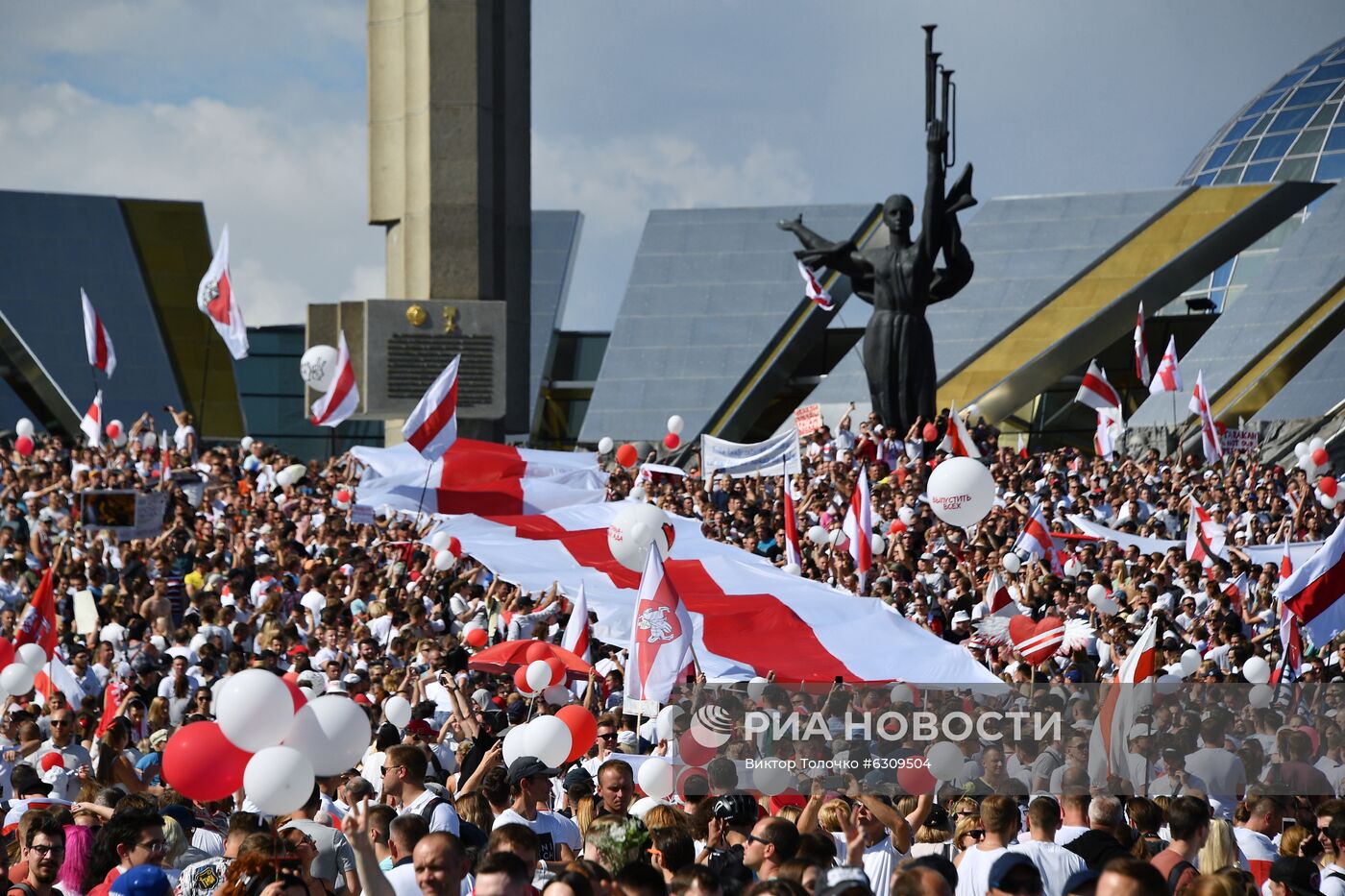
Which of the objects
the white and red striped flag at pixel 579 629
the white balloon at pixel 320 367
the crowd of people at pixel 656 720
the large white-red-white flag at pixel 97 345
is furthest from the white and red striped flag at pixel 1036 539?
the large white-red-white flag at pixel 97 345

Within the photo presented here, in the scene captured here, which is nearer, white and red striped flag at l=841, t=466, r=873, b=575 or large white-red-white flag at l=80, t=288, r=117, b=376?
white and red striped flag at l=841, t=466, r=873, b=575

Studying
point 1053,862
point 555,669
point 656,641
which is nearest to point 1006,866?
point 1053,862

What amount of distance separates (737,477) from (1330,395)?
13.0 metres

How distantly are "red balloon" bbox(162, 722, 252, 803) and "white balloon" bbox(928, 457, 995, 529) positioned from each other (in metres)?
8.64

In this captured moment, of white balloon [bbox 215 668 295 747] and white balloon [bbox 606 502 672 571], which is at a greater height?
white balloon [bbox 606 502 672 571]

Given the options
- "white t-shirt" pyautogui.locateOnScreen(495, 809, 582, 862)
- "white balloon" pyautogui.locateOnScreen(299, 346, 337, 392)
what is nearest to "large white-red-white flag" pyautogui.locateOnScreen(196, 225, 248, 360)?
"white balloon" pyautogui.locateOnScreen(299, 346, 337, 392)

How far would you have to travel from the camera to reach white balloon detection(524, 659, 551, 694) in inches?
465

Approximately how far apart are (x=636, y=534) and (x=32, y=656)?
3.85 metres

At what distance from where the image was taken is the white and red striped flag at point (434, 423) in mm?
16875

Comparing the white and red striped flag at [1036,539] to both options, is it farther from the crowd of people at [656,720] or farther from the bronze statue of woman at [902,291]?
the bronze statue of woman at [902,291]

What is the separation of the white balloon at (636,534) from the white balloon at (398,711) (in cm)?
206

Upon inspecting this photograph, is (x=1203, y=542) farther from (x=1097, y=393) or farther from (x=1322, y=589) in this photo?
(x=1097, y=393)

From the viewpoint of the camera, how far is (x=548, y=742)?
8570 mm

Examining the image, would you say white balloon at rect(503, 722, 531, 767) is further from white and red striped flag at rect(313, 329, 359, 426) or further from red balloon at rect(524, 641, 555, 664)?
white and red striped flag at rect(313, 329, 359, 426)
